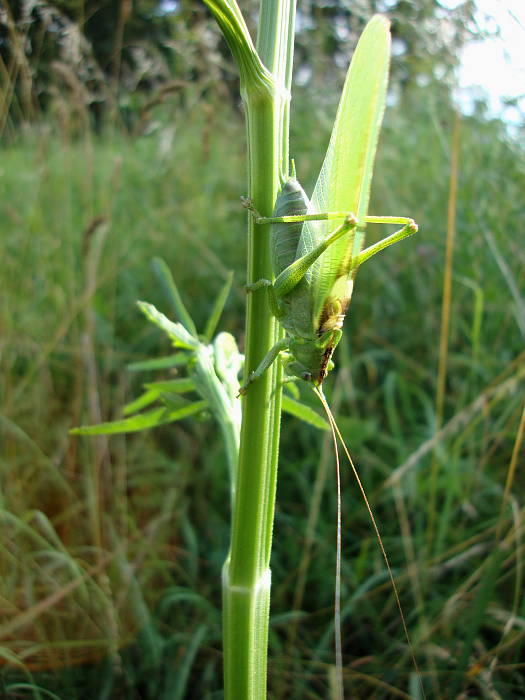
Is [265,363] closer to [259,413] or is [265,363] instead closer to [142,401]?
[259,413]

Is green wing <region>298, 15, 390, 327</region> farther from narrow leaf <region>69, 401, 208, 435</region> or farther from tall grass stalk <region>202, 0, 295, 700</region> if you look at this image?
narrow leaf <region>69, 401, 208, 435</region>

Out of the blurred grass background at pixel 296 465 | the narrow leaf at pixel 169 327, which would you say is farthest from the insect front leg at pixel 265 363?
the blurred grass background at pixel 296 465

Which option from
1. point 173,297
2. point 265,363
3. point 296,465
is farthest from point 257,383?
point 296,465

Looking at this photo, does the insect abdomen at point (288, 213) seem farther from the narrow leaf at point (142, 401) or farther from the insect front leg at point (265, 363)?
the narrow leaf at point (142, 401)

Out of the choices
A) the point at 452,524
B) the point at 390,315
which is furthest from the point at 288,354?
the point at 390,315

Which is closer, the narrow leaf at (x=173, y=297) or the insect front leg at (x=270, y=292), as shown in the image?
the insect front leg at (x=270, y=292)

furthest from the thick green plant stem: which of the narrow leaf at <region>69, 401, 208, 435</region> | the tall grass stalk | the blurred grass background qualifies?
the blurred grass background
